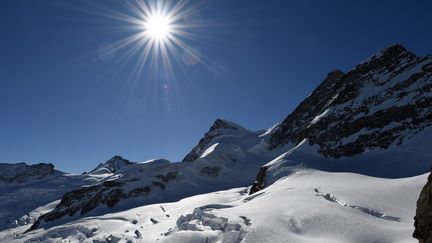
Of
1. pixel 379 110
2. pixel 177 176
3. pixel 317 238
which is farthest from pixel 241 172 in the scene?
pixel 317 238

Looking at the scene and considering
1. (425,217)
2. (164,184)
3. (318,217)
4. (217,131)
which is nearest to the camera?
(425,217)

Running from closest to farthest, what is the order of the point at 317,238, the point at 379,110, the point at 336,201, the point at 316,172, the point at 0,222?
the point at 317,238 → the point at 336,201 → the point at 316,172 → the point at 379,110 → the point at 0,222

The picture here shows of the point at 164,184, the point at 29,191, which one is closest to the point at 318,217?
the point at 164,184

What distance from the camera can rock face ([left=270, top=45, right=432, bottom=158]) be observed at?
56.2 meters

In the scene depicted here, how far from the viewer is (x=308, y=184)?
4012cm

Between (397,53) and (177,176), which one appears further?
(177,176)

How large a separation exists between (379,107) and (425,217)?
197 feet

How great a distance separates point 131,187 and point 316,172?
5414 cm

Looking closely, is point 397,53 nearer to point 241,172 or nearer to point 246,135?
point 241,172

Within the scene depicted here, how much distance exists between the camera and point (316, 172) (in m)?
49.2

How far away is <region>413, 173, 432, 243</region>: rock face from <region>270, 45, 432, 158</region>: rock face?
48.4 metres

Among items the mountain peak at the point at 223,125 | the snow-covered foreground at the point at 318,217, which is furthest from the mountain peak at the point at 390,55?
the mountain peak at the point at 223,125

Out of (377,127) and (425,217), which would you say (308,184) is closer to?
(377,127)

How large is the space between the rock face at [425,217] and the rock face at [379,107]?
48.4 m
